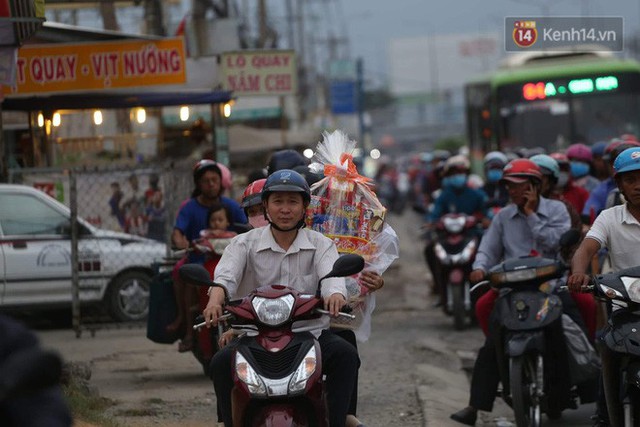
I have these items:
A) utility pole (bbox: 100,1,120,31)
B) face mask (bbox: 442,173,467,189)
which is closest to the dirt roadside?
face mask (bbox: 442,173,467,189)

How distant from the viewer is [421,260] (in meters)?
29.5

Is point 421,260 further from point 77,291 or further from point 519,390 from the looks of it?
point 519,390

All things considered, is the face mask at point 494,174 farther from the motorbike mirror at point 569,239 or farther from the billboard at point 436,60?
the billboard at point 436,60

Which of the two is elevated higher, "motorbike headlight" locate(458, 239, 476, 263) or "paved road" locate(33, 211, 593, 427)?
"motorbike headlight" locate(458, 239, 476, 263)

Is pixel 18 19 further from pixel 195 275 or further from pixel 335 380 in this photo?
pixel 335 380

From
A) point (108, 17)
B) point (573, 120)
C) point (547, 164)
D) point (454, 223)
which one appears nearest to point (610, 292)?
point (547, 164)

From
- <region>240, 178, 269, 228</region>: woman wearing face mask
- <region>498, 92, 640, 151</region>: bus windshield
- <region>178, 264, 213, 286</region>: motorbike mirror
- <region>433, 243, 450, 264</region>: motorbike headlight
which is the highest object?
<region>498, 92, 640, 151</region>: bus windshield

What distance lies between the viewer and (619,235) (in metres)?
7.36

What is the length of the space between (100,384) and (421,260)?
61.1 ft

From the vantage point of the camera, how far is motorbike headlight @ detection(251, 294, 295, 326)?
6082 mm

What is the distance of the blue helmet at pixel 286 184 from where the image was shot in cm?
651

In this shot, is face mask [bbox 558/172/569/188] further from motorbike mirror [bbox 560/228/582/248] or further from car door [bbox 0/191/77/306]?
car door [bbox 0/191/77/306]

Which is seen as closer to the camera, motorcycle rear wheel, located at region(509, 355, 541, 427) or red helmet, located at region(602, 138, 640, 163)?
motorcycle rear wheel, located at region(509, 355, 541, 427)

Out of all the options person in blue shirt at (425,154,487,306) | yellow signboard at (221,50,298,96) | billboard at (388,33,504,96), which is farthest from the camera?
billboard at (388,33,504,96)
